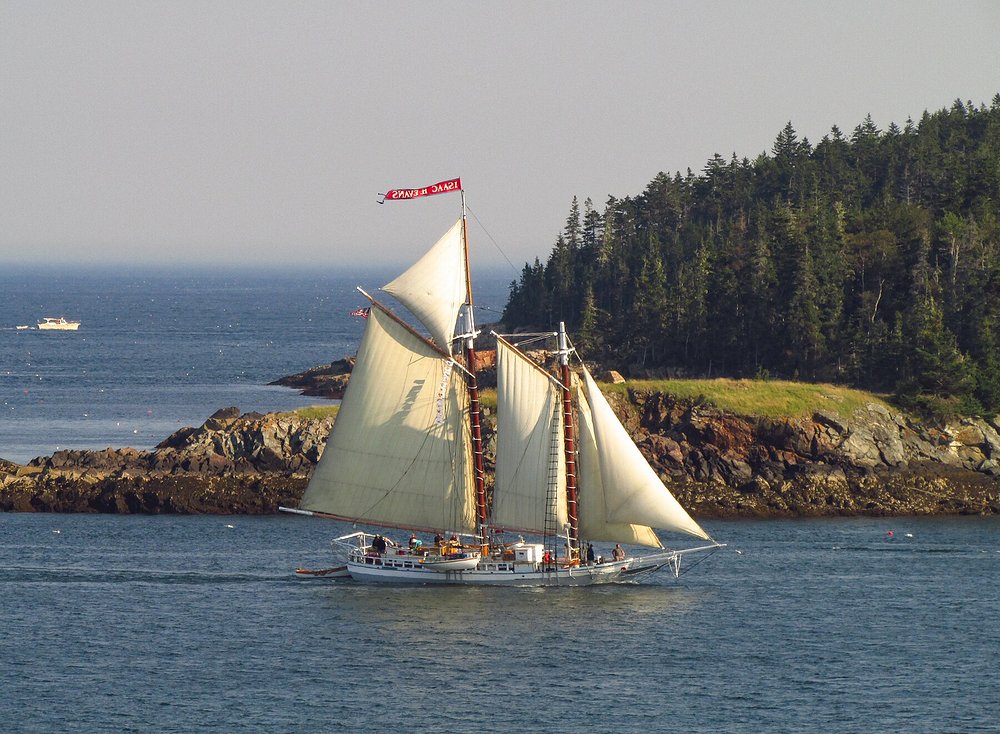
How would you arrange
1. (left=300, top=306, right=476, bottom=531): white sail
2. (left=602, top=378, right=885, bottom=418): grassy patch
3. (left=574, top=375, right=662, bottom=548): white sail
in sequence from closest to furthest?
(left=574, top=375, right=662, bottom=548): white sail, (left=300, top=306, right=476, bottom=531): white sail, (left=602, top=378, right=885, bottom=418): grassy patch

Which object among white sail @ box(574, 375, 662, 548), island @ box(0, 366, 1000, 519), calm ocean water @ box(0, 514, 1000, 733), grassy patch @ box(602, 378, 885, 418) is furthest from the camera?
grassy patch @ box(602, 378, 885, 418)

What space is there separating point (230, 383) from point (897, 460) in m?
89.9

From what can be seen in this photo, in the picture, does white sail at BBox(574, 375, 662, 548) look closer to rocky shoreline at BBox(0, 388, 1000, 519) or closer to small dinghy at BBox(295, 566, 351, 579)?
small dinghy at BBox(295, 566, 351, 579)

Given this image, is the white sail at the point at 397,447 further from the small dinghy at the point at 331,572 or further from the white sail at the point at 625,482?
the white sail at the point at 625,482

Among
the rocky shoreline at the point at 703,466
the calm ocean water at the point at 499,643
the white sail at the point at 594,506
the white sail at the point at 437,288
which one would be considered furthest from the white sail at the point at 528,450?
the rocky shoreline at the point at 703,466

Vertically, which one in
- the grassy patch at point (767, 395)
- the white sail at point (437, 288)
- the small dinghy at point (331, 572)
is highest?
the white sail at point (437, 288)

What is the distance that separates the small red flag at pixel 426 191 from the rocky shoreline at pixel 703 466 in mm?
23296

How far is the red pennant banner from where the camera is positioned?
2958 inches

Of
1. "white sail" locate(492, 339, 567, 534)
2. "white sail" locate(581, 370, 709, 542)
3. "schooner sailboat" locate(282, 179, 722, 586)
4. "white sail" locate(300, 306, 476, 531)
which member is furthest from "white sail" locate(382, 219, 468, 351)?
"white sail" locate(581, 370, 709, 542)

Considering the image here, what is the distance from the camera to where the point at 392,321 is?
2945 inches

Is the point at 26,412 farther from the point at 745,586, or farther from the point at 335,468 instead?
the point at 745,586

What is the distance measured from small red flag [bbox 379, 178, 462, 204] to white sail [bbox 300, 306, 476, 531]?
576cm

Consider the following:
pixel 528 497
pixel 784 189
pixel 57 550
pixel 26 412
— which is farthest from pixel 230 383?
pixel 528 497

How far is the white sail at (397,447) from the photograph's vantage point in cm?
7462
